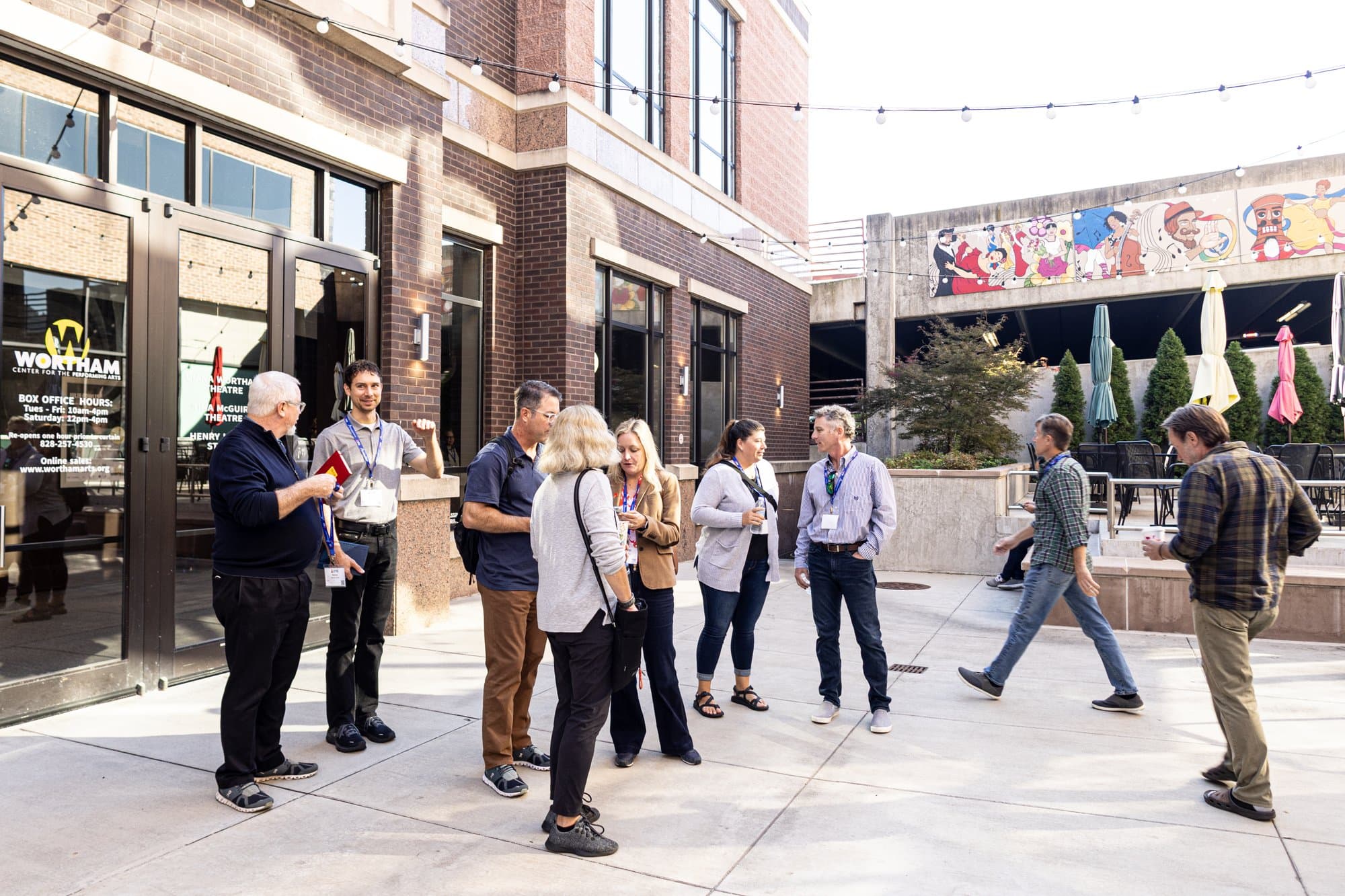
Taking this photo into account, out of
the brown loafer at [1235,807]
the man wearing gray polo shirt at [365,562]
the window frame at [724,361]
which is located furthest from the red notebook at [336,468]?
the window frame at [724,361]

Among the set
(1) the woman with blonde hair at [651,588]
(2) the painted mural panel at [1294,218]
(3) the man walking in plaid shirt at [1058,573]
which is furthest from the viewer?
(2) the painted mural panel at [1294,218]

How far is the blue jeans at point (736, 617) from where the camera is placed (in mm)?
5586

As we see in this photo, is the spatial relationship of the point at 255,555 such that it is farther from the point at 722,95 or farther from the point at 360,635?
the point at 722,95

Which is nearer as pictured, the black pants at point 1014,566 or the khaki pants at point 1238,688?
the khaki pants at point 1238,688

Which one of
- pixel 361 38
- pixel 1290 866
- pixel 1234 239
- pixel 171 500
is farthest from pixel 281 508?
pixel 1234 239

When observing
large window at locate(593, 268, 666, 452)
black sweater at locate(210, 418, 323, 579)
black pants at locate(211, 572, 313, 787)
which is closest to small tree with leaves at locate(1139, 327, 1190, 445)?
large window at locate(593, 268, 666, 452)

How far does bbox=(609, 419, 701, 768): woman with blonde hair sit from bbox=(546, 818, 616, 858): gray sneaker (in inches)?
40.2

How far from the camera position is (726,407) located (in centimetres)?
1546

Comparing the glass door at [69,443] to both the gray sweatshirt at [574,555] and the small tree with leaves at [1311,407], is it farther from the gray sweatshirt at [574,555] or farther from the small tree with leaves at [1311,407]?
the small tree with leaves at [1311,407]

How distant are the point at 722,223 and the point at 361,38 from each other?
A: 8.34 metres

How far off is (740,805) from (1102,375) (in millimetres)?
12882

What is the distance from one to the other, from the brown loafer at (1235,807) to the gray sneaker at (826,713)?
6.58 ft

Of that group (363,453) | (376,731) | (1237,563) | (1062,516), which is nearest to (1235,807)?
(1237,563)

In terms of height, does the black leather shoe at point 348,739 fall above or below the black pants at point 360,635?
below
